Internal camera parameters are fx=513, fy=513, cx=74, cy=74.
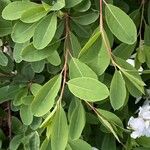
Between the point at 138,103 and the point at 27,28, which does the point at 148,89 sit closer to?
the point at 138,103

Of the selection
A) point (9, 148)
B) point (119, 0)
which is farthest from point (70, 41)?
point (9, 148)

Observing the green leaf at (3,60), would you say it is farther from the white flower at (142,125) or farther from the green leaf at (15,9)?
the white flower at (142,125)

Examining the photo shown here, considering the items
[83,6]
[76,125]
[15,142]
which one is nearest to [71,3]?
[83,6]

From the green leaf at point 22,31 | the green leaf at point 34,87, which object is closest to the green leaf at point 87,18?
the green leaf at point 22,31

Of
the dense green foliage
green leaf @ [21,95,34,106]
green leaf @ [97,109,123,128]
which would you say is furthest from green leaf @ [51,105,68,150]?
green leaf @ [21,95,34,106]

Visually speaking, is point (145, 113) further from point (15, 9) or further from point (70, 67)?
point (15, 9)

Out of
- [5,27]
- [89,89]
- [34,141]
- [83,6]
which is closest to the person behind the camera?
[89,89]

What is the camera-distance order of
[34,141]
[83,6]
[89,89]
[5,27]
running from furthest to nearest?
[34,141]
[5,27]
[83,6]
[89,89]
